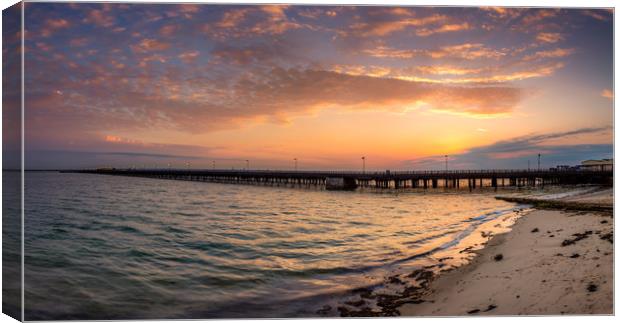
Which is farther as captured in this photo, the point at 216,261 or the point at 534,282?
the point at 216,261

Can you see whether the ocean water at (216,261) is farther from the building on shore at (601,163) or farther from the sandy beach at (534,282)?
the building on shore at (601,163)

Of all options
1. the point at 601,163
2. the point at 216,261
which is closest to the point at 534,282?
the point at 601,163

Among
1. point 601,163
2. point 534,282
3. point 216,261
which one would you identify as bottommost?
point 216,261

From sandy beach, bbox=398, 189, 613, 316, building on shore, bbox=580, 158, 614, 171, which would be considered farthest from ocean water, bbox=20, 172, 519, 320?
building on shore, bbox=580, 158, 614, 171

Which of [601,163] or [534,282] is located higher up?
[601,163]

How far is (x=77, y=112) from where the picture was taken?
11.0 meters

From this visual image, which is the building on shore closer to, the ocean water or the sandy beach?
the sandy beach

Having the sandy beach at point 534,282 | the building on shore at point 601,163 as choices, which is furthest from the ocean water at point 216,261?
the building on shore at point 601,163

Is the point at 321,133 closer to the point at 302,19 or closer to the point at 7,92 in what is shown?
the point at 302,19

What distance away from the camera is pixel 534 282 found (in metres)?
6.37

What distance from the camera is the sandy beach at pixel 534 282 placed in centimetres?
564

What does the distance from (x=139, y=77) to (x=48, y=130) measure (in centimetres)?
231

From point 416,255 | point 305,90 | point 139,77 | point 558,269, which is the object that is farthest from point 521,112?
point 139,77

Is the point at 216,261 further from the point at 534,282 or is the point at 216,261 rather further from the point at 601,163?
the point at 601,163
